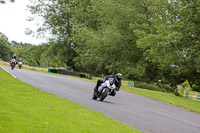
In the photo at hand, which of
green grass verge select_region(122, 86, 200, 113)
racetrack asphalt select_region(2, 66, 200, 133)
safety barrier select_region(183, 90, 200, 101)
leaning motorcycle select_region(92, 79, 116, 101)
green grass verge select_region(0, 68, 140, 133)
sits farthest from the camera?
safety barrier select_region(183, 90, 200, 101)

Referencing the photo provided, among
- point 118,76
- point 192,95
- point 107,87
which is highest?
point 118,76

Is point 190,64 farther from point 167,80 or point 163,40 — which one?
point 167,80

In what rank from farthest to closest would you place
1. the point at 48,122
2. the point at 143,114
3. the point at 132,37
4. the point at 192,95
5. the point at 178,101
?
1. the point at 132,37
2. the point at 192,95
3. the point at 178,101
4. the point at 143,114
5. the point at 48,122

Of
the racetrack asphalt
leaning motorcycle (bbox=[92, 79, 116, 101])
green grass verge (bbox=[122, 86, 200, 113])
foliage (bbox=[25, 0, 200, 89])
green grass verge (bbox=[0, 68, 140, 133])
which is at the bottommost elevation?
green grass verge (bbox=[122, 86, 200, 113])

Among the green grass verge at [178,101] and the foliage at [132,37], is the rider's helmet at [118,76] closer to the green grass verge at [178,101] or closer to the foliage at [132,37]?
the green grass verge at [178,101]

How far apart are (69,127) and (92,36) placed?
4671 centimetres

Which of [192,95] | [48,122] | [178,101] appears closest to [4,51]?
[192,95]

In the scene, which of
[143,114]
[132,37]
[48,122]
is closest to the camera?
[48,122]

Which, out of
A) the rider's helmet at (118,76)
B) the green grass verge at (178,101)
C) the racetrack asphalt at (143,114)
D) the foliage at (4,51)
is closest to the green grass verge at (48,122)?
the racetrack asphalt at (143,114)

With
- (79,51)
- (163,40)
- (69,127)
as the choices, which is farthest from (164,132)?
(79,51)

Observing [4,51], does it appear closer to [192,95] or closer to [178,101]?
[192,95]

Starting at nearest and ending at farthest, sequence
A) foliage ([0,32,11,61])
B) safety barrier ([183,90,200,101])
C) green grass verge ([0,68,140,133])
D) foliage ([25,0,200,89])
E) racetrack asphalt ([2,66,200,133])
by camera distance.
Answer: green grass verge ([0,68,140,133]) < racetrack asphalt ([2,66,200,133]) < safety barrier ([183,90,200,101]) < foliage ([25,0,200,89]) < foliage ([0,32,11,61])

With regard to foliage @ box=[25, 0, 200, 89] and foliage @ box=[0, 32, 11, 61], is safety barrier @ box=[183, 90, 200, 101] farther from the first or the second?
foliage @ box=[0, 32, 11, 61]

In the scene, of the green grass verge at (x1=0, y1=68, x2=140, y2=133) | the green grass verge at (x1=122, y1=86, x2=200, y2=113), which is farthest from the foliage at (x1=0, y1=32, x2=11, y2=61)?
the green grass verge at (x1=0, y1=68, x2=140, y2=133)
